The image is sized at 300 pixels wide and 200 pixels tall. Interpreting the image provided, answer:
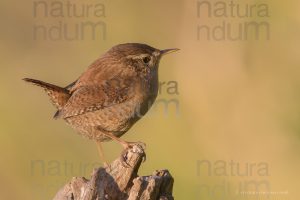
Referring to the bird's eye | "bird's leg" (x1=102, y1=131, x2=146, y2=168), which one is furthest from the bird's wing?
the bird's eye

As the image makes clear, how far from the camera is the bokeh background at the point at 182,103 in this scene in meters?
8.50

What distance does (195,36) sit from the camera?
945 centimetres

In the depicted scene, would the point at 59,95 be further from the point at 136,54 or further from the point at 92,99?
the point at 136,54

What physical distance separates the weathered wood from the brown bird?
2.28 ft

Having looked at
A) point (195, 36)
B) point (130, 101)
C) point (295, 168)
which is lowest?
point (295, 168)

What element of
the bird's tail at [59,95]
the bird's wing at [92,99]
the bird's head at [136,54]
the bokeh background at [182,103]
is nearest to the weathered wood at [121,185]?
the bird's wing at [92,99]

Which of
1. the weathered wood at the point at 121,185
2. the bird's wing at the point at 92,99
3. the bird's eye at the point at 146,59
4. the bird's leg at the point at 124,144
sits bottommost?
the weathered wood at the point at 121,185

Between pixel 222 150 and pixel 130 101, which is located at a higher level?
pixel 130 101

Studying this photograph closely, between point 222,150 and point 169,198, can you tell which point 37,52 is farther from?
point 169,198

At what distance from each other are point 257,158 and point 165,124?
1020 mm

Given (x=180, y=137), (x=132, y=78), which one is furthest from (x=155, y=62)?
(x=180, y=137)

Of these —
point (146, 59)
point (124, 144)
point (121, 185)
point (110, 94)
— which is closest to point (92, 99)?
point (110, 94)

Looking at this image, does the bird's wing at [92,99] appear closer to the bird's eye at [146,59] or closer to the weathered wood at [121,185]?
the bird's eye at [146,59]

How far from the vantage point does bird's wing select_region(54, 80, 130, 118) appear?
22.2 ft
